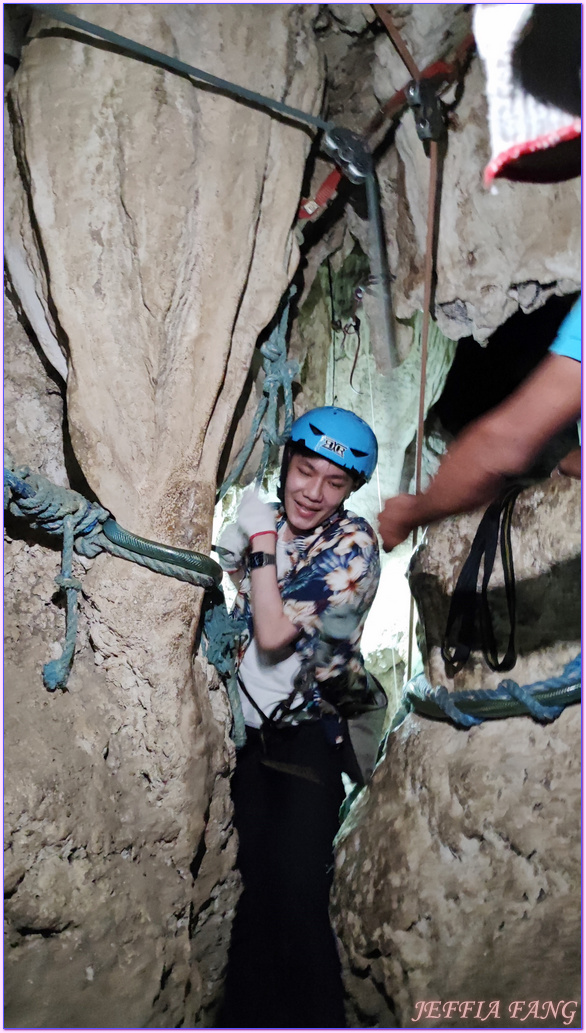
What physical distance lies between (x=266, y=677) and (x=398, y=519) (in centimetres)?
95

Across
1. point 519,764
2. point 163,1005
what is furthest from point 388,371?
point 163,1005

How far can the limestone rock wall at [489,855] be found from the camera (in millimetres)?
1817

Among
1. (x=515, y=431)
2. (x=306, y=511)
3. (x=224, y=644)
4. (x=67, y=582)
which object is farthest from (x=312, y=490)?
(x=515, y=431)

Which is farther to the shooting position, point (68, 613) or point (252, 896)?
point (252, 896)

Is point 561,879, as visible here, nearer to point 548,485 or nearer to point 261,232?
point 548,485

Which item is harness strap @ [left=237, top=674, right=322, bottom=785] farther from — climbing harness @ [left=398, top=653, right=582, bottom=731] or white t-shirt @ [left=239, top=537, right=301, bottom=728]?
climbing harness @ [left=398, top=653, right=582, bottom=731]

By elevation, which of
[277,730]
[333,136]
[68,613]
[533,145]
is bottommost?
[277,730]

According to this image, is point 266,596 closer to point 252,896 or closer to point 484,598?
point 484,598

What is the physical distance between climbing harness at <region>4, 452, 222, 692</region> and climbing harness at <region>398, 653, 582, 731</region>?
995mm

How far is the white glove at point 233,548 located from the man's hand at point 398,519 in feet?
2.77

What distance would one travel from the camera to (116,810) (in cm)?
168

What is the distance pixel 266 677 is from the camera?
6.95 feet

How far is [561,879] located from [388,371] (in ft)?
7.01

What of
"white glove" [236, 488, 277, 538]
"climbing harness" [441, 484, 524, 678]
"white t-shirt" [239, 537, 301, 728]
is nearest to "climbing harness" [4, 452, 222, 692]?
"white glove" [236, 488, 277, 538]
